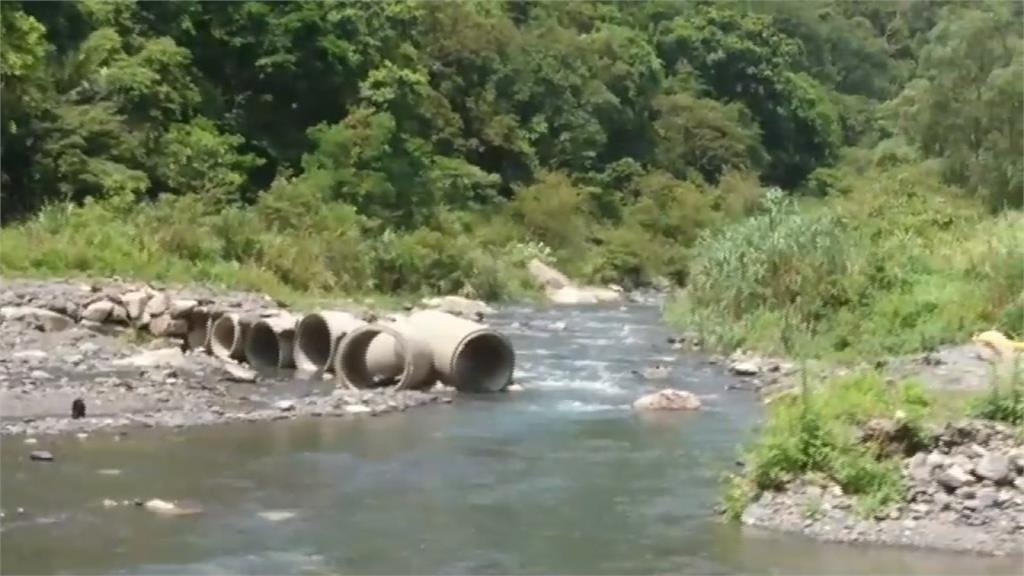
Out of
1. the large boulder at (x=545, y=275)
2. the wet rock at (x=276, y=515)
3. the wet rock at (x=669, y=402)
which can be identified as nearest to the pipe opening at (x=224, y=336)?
the wet rock at (x=669, y=402)

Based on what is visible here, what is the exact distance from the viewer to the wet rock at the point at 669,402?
52.0ft

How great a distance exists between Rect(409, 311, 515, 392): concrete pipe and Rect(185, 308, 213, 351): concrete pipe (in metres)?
3.24

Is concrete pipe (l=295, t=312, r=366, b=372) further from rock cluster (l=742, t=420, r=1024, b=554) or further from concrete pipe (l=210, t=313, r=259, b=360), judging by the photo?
rock cluster (l=742, t=420, r=1024, b=554)

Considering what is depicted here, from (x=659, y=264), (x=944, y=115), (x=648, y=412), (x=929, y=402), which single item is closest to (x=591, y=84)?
(x=659, y=264)

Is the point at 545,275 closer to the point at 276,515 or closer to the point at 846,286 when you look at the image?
the point at 846,286

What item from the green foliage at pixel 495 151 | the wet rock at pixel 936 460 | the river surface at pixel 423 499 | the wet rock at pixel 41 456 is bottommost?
Answer: the river surface at pixel 423 499

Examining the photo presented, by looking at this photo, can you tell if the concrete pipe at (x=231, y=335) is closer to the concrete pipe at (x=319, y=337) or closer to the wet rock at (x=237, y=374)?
the concrete pipe at (x=319, y=337)

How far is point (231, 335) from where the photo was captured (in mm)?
19578

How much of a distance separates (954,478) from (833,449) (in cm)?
79

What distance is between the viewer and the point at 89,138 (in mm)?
30312

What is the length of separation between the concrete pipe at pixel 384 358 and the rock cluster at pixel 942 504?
7497 mm

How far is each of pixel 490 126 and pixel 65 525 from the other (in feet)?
122

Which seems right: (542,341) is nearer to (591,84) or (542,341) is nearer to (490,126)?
(490,126)

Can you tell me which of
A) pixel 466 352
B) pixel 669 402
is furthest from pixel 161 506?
pixel 466 352
